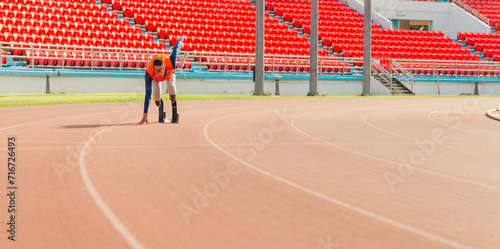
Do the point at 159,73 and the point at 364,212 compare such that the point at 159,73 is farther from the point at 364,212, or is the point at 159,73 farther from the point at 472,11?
the point at 472,11

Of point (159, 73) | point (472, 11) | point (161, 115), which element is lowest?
point (161, 115)

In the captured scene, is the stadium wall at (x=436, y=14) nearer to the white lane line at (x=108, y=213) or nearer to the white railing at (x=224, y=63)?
the white railing at (x=224, y=63)

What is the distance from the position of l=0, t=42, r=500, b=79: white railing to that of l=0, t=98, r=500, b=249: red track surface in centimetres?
963

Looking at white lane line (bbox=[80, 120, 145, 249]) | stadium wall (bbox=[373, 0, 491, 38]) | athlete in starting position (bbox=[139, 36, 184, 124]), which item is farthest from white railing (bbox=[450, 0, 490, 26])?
white lane line (bbox=[80, 120, 145, 249])

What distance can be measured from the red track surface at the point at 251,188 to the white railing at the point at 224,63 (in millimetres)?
9635

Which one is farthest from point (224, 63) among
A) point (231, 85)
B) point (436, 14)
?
point (436, 14)

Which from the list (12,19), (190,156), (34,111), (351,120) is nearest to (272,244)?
(190,156)

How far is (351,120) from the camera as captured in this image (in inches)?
608

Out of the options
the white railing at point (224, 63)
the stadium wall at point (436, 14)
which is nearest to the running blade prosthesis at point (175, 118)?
the white railing at point (224, 63)

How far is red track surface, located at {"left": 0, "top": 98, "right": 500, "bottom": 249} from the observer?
4.55 metres

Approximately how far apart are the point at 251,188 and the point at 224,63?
24.4m

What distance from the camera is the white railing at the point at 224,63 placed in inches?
1032

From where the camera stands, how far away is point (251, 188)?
6379 mm

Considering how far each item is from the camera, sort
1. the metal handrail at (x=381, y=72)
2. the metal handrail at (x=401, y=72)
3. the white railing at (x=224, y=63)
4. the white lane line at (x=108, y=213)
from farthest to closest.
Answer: the metal handrail at (x=401, y=72)
the metal handrail at (x=381, y=72)
the white railing at (x=224, y=63)
the white lane line at (x=108, y=213)
